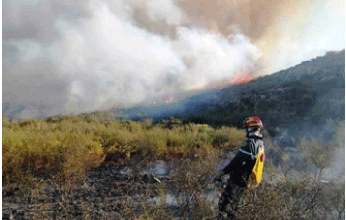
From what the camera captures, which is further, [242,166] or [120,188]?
[120,188]

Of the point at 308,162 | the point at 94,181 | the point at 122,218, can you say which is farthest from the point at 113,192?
the point at 308,162

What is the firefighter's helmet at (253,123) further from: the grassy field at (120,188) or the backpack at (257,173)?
the grassy field at (120,188)

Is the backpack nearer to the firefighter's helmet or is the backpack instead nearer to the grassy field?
the grassy field

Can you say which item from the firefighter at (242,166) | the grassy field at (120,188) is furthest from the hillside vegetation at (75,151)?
the firefighter at (242,166)

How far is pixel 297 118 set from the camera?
41.4ft

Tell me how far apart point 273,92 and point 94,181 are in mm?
21944

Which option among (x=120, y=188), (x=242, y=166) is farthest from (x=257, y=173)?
(x=120, y=188)

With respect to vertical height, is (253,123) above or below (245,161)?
above

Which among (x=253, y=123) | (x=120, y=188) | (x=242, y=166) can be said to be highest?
(x=253, y=123)

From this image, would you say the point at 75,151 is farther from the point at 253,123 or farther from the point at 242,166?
the point at 253,123

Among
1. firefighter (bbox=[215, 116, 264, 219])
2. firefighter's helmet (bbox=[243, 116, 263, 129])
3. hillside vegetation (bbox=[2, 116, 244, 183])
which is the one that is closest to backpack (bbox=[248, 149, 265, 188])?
firefighter (bbox=[215, 116, 264, 219])

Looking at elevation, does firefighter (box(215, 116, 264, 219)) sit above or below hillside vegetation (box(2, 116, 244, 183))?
below

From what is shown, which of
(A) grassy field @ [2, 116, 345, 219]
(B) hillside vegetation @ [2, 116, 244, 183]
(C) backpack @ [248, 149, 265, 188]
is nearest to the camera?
(A) grassy field @ [2, 116, 345, 219]

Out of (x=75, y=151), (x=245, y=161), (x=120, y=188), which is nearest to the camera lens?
(x=245, y=161)
